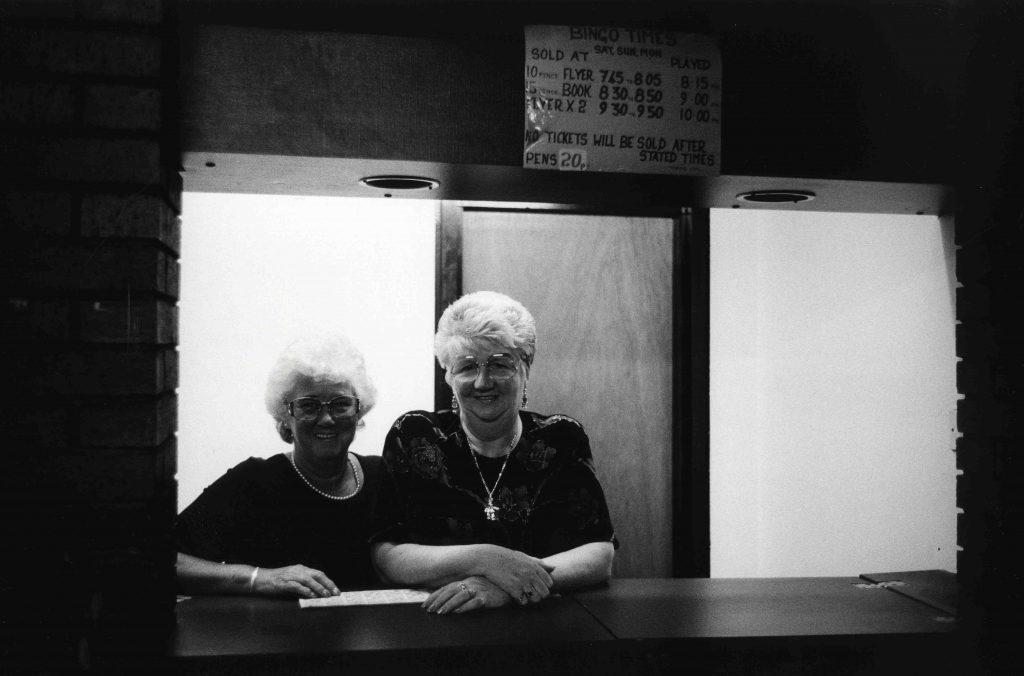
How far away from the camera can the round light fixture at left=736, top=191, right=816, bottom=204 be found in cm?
208

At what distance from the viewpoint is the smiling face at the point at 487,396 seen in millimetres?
2268

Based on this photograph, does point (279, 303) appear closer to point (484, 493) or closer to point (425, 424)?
point (425, 424)

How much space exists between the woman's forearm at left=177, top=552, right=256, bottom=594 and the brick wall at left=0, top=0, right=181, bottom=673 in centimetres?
44

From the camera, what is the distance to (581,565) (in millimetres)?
Result: 2080

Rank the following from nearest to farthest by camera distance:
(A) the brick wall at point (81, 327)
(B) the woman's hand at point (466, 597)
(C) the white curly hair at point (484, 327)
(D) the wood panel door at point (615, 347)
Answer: (A) the brick wall at point (81, 327) → (B) the woman's hand at point (466, 597) → (C) the white curly hair at point (484, 327) → (D) the wood panel door at point (615, 347)

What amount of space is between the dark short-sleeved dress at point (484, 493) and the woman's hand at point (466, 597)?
0.30 meters

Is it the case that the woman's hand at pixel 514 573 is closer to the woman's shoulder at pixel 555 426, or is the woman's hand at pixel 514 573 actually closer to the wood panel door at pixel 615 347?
the woman's shoulder at pixel 555 426

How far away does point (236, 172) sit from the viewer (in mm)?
1896

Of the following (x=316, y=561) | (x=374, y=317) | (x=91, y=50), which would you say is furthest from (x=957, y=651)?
(x=374, y=317)

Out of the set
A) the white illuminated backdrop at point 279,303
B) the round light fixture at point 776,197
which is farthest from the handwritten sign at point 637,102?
the white illuminated backdrop at point 279,303

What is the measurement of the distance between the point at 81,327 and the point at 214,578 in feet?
2.63

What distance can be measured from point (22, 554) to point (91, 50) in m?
0.94

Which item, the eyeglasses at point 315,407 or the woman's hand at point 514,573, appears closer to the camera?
the woman's hand at point 514,573

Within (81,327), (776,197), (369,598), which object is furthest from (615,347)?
(81,327)
